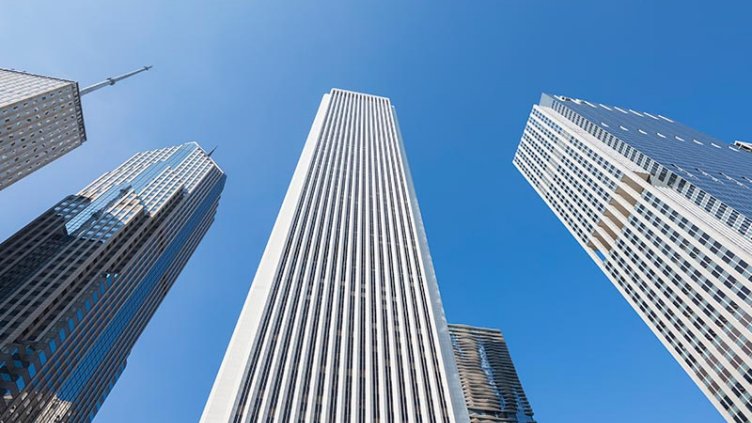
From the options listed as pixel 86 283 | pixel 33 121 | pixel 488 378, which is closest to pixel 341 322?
pixel 86 283

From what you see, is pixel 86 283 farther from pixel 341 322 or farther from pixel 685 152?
pixel 685 152

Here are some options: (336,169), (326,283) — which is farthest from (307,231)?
(336,169)

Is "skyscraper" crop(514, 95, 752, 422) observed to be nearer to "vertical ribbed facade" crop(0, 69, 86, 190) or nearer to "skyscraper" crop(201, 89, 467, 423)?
"skyscraper" crop(201, 89, 467, 423)

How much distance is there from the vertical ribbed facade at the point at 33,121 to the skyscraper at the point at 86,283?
17.1 meters

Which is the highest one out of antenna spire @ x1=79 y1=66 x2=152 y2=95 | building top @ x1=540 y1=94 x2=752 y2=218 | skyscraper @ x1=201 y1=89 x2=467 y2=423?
antenna spire @ x1=79 y1=66 x2=152 y2=95

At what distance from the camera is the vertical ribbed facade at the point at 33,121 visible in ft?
383

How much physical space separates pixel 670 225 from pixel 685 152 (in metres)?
46.0

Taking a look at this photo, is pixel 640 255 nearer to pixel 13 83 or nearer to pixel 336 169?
pixel 336 169

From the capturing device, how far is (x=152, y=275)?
138 meters

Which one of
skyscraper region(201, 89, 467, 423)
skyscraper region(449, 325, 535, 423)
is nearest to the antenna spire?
skyscraper region(201, 89, 467, 423)

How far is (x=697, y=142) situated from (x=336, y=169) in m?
124

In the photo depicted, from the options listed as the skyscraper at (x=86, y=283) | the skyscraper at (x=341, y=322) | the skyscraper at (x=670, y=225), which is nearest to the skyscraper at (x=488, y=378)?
the skyscraper at (x=670, y=225)

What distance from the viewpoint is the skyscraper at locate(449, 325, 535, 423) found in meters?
120

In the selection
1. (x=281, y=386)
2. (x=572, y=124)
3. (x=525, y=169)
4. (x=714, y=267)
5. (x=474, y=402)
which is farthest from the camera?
(x=525, y=169)
